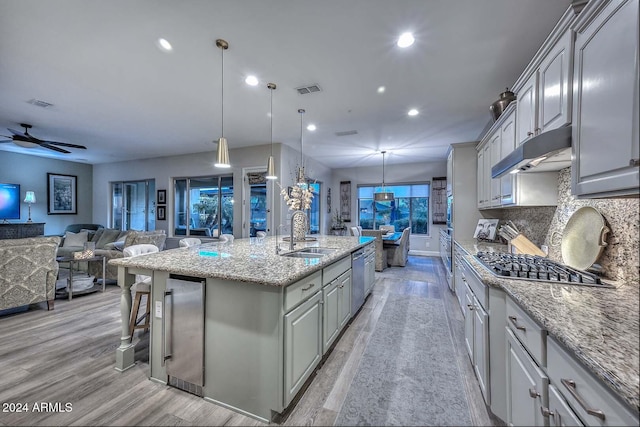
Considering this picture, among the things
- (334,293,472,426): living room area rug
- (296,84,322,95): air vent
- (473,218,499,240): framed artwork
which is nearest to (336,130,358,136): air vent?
(296,84,322,95): air vent

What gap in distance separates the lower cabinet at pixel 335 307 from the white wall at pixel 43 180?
28.9 ft

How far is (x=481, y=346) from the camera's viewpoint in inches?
68.1

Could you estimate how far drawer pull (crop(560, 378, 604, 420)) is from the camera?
2.36 ft

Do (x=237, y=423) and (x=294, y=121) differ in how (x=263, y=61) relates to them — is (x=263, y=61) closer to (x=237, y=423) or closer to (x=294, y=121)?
(x=294, y=121)

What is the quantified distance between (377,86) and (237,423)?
3.44 metres

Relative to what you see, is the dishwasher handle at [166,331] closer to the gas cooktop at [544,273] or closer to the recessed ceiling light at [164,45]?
the recessed ceiling light at [164,45]

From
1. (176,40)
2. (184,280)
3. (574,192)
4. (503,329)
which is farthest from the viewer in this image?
(176,40)

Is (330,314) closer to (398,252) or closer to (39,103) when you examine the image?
(398,252)

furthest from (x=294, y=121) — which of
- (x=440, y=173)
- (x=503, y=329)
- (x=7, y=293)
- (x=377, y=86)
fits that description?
(x=440, y=173)

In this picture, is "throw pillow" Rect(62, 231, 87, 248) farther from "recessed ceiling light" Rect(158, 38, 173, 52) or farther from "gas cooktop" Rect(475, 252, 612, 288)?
"gas cooktop" Rect(475, 252, 612, 288)

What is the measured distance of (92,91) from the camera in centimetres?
322

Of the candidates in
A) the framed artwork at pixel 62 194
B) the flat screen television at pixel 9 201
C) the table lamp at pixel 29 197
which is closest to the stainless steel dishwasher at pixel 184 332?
the table lamp at pixel 29 197

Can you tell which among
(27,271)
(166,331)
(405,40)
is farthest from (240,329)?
(27,271)

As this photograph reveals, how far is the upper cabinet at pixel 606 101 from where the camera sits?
959mm
